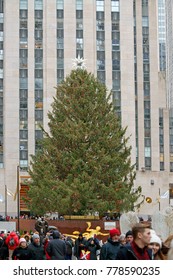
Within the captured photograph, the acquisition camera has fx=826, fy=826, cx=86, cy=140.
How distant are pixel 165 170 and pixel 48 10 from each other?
2823 centimetres

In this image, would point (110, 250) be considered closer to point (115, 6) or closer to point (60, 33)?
point (60, 33)

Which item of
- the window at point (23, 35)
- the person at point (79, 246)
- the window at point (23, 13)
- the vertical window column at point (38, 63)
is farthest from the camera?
the window at point (23, 13)


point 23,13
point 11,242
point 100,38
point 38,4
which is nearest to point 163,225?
point 11,242

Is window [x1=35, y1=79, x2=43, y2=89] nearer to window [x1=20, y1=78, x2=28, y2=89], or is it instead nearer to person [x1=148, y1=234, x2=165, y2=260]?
window [x1=20, y1=78, x2=28, y2=89]

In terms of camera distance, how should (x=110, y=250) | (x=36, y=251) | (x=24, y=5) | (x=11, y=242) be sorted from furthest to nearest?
(x=24, y=5) < (x=11, y=242) < (x=36, y=251) < (x=110, y=250)

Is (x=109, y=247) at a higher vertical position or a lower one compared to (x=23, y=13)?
lower

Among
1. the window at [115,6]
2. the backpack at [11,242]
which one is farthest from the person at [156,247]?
the window at [115,6]

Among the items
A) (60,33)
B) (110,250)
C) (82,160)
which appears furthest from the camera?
(60,33)

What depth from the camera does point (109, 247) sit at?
17391 mm

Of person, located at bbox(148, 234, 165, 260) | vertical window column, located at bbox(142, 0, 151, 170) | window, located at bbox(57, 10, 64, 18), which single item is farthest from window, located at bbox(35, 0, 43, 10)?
person, located at bbox(148, 234, 165, 260)

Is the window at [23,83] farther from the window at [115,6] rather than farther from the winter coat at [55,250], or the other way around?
the winter coat at [55,250]

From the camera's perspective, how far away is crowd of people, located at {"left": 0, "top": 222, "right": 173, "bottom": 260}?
11320mm

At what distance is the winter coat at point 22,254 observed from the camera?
63.1 ft

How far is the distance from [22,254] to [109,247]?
2986 millimetres
